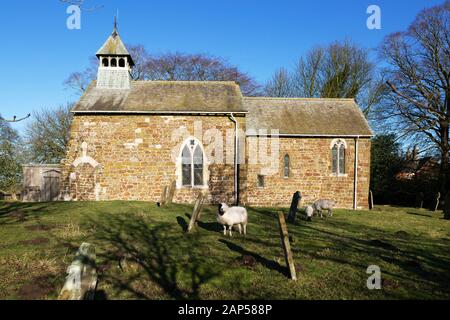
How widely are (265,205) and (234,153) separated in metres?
4.06

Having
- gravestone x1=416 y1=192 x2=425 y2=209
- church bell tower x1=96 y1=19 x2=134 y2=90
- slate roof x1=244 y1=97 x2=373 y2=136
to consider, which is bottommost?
gravestone x1=416 y1=192 x2=425 y2=209

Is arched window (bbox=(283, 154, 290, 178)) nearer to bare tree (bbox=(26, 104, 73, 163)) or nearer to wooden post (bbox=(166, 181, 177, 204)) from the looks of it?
wooden post (bbox=(166, 181, 177, 204))

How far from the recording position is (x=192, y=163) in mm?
18812

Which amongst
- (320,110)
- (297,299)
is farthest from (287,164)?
(297,299)

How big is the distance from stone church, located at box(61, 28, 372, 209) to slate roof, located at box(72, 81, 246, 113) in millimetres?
64

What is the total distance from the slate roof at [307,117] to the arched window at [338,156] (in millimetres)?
700

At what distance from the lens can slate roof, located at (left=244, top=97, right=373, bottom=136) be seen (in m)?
20.1

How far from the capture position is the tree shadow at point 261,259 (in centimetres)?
725

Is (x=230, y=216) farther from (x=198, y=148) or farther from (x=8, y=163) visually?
(x=8, y=163)

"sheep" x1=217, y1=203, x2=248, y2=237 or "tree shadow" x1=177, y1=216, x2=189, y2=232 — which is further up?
"sheep" x1=217, y1=203, x2=248, y2=237

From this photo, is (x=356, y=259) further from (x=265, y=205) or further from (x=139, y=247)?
(x=265, y=205)

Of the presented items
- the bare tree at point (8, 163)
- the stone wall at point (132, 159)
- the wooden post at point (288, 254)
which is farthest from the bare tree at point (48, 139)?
the wooden post at point (288, 254)

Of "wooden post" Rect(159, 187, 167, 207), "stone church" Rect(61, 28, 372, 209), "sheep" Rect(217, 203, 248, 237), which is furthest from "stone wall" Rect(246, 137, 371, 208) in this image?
"sheep" Rect(217, 203, 248, 237)

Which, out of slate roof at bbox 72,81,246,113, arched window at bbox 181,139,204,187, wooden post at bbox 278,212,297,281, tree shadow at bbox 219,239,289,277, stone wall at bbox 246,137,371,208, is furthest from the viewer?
stone wall at bbox 246,137,371,208
